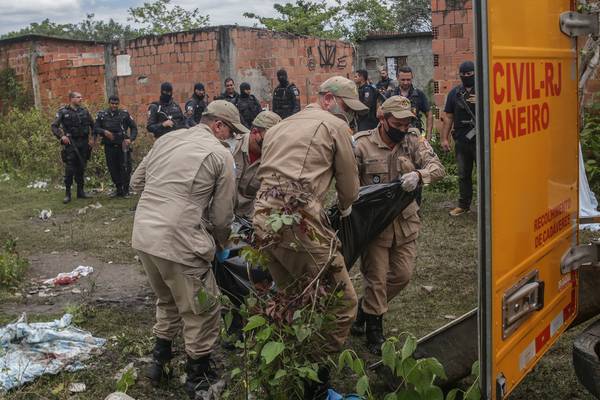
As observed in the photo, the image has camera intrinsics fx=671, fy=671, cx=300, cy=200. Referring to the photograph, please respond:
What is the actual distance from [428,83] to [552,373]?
16462 millimetres

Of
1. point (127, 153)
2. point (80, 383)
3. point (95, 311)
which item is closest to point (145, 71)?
point (127, 153)

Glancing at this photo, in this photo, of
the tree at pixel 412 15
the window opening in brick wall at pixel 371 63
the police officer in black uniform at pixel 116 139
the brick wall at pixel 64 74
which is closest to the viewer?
the police officer in black uniform at pixel 116 139

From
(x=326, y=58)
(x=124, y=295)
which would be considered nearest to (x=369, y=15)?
(x=326, y=58)

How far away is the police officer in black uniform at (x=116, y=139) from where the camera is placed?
10539 mm

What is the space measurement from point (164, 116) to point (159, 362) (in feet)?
22.9

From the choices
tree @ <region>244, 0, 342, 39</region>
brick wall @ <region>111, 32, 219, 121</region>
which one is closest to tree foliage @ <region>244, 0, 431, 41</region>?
tree @ <region>244, 0, 342, 39</region>

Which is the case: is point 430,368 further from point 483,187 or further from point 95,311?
point 95,311

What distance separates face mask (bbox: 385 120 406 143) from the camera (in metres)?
4.19

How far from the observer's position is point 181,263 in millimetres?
3500

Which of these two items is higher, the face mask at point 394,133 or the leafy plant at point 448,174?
the face mask at point 394,133

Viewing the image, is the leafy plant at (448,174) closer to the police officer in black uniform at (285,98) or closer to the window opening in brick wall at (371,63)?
the police officer in black uniform at (285,98)

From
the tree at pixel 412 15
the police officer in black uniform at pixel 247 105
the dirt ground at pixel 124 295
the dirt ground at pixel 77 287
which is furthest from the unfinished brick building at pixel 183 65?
the tree at pixel 412 15

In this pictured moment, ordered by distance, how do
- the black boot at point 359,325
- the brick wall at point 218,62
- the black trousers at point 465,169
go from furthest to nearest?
the brick wall at point 218,62 < the black trousers at point 465,169 < the black boot at point 359,325

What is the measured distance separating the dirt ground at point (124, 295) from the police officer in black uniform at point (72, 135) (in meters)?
1.05
